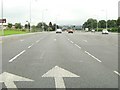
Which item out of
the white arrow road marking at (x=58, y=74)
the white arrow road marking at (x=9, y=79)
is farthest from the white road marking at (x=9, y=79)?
the white arrow road marking at (x=58, y=74)

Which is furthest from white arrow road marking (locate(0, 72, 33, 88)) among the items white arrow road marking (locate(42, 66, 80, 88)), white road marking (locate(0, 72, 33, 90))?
white arrow road marking (locate(42, 66, 80, 88))

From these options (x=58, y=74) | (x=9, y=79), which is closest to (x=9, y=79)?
(x=9, y=79)

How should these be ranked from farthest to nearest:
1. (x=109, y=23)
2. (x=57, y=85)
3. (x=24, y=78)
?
(x=109, y=23)
(x=24, y=78)
(x=57, y=85)

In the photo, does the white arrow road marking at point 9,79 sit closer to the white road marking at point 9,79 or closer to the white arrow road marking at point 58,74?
the white road marking at point 9,79

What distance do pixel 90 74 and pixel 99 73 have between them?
1.44 feet

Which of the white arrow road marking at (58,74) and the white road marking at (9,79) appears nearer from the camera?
the white road marking at (9,79)

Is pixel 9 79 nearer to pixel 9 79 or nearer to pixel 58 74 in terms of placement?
pixel 9 79

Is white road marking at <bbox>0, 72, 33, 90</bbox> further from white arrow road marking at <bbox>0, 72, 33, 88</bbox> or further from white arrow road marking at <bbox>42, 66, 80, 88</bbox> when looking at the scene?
white arrow road marking at <bbox>42, 66, 80, 88</bbox>

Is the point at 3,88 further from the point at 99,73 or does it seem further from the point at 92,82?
the point at 99,73

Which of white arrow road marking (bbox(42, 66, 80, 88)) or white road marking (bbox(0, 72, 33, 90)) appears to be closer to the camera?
white road marking (bbox(0, 72, 33, 90))

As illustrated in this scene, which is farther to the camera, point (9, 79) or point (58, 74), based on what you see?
point (58, 74)

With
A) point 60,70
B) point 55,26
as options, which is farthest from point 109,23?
point 60,70

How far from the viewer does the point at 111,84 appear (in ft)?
28.0

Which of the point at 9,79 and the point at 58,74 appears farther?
the point at 58,74
